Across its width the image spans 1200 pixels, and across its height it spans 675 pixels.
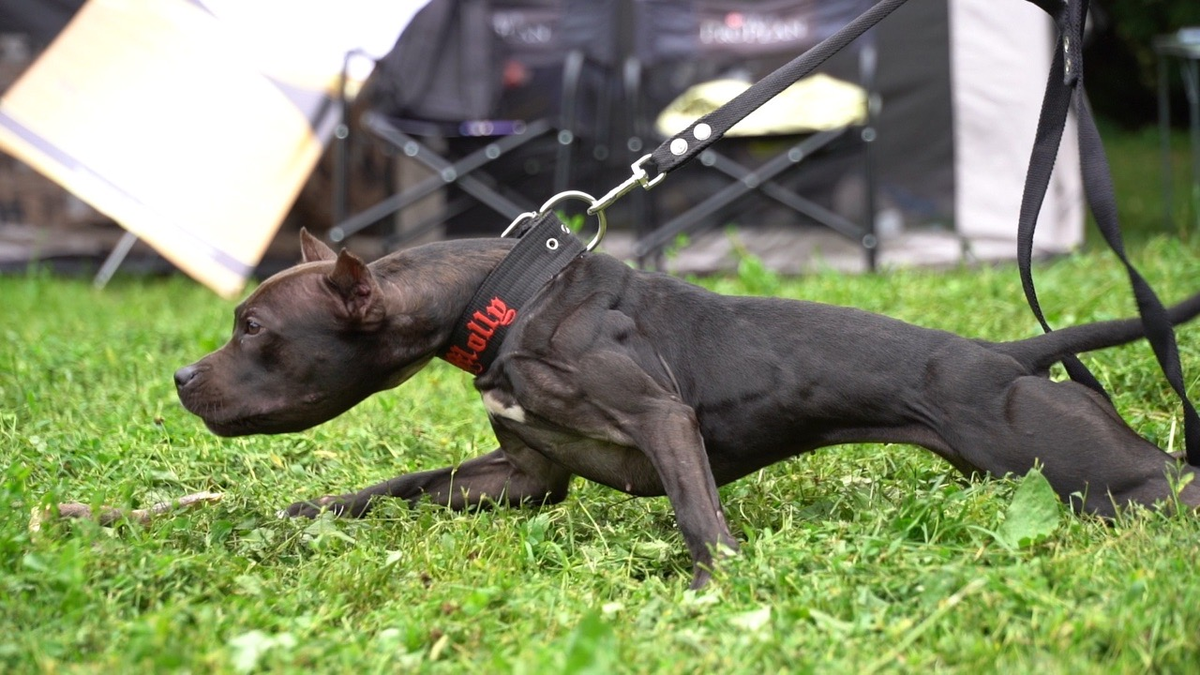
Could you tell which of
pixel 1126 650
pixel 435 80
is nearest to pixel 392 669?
pixel 1126 650

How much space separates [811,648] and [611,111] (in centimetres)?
638

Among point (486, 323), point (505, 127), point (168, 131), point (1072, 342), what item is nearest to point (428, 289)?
point (486, 323)

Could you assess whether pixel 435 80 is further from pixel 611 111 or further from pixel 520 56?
pixel 611 111

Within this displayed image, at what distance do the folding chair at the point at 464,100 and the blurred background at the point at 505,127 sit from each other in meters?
0.02

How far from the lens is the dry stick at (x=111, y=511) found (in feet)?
8.55

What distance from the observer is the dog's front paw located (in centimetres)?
310

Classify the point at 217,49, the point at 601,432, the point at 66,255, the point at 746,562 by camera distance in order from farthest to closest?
the point at 66,255
the point at 217,49
the point at 601,432
the point at 746,562

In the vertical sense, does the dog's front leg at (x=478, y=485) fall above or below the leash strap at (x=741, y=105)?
below

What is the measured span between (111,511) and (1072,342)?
2270mm

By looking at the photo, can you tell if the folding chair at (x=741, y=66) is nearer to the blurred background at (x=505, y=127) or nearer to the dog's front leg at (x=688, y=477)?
the blurred background at (x=505, y=127)

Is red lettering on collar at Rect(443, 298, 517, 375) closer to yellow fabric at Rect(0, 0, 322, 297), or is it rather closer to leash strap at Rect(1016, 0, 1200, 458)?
leash strap at Rect(1016, 0, 1200, 458)

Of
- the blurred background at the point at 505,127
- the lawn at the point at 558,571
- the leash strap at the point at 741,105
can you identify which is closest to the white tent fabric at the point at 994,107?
the blurred background at the point at 505,127

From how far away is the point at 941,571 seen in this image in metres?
2.29

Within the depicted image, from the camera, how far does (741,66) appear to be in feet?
25.1
